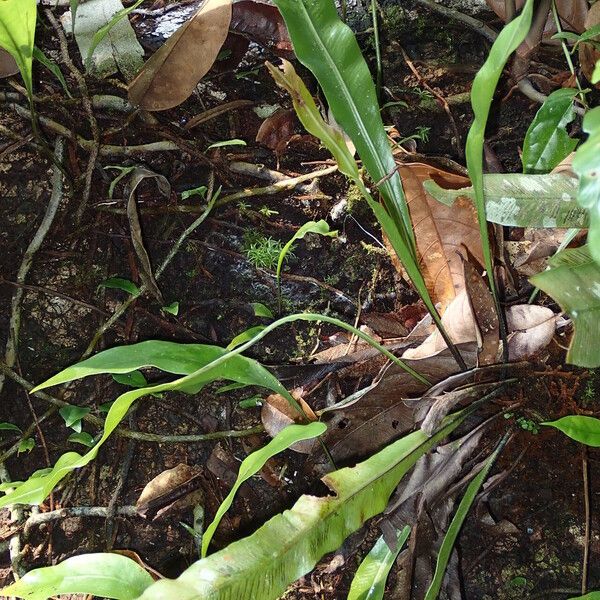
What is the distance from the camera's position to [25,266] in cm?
118

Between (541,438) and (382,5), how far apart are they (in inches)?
38.5

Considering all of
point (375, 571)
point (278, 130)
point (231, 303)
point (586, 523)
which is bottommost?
point (586, 523)

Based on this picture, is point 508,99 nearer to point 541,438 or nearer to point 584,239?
point 584,239

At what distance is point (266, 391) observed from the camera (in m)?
1.14

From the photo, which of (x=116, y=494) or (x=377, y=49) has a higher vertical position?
(x=377, y=49)

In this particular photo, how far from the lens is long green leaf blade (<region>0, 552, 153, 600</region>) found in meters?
0.83

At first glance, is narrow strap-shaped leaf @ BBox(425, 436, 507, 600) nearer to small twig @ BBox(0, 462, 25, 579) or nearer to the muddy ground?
the muddy ground

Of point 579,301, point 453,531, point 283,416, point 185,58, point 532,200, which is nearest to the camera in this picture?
point 579,301

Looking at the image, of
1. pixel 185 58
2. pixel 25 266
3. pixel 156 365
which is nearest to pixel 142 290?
pixel 25 266

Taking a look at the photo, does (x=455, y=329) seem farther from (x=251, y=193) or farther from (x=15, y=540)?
(x=15, y=540)

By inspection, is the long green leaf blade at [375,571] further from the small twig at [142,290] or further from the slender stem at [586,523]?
the small twig at [142,290]

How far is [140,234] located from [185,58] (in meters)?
0.35

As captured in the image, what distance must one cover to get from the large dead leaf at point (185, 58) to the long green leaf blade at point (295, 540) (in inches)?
31.1

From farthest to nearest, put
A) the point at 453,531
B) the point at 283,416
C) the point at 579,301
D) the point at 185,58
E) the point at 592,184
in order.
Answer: the point at 185,58 < the point at 283,416 < the point at 453,531 < the point at 579,301 < the point at 592,184
